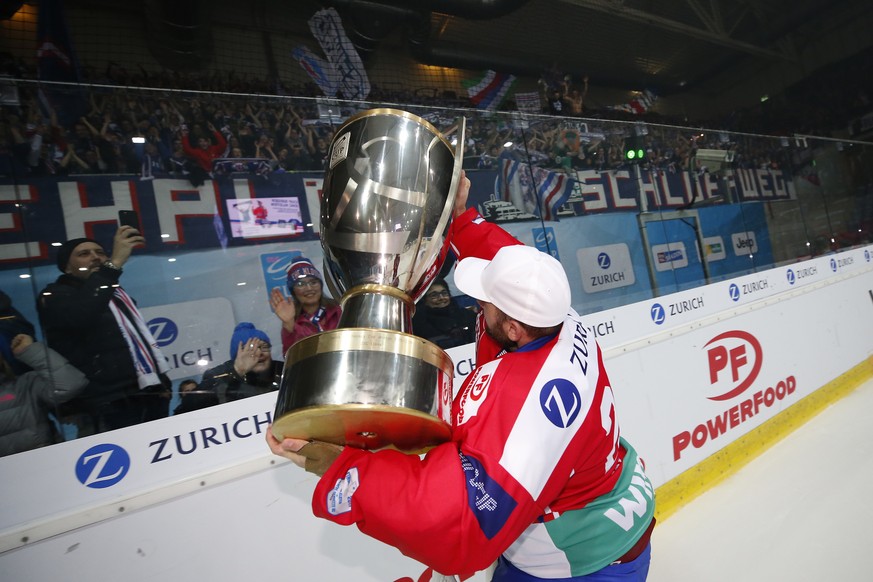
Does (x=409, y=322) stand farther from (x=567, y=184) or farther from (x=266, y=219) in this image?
(x=567, y=184)

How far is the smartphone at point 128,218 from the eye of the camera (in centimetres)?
141

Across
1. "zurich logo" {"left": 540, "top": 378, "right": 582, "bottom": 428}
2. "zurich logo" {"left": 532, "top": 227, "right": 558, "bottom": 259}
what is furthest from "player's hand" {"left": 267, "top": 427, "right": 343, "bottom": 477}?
"zurich logo" {"left": 532, "top": 227, "right": 558, "bottom": 259}

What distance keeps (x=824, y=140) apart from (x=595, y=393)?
206 inches

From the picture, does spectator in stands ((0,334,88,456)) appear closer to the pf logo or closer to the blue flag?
the blue flag

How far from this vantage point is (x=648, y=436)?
7.61ft

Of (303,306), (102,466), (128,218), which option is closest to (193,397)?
(102,466)

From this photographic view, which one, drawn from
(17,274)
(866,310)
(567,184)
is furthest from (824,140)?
(17,274)

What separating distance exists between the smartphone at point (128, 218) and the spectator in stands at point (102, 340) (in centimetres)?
5

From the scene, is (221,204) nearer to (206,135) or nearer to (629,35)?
(206,135)

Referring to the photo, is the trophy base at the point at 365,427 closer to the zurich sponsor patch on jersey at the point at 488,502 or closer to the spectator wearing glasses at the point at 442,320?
the zurich sponsor patch on jersey at the point at 488,502

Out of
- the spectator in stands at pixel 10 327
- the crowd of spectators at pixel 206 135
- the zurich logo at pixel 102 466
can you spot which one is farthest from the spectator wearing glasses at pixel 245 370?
the crowd of spectators at pixel 206 135

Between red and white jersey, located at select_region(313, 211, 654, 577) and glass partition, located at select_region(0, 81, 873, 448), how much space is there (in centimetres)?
88

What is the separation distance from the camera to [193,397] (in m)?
1.35

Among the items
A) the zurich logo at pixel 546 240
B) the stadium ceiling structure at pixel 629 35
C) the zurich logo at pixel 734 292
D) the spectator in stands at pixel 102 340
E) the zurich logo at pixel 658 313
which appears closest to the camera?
the spectator in stands at pixel 102 340
